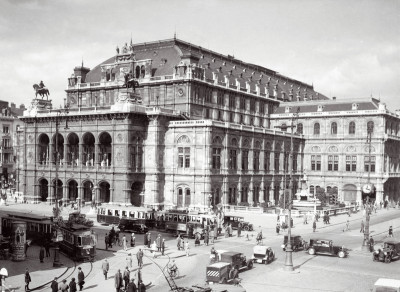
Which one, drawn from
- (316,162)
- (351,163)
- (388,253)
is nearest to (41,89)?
(316,162)

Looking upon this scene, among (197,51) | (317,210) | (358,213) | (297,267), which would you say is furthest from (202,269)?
(197,51)

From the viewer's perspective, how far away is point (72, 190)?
78625mm

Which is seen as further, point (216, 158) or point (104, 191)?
point (104, 191)

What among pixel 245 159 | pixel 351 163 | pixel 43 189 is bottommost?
pixel 43 189

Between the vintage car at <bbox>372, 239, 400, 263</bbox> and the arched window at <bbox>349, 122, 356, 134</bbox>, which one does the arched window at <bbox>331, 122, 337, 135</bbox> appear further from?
the vintage car at <bbox>372, 239, 400, 263</bbox>

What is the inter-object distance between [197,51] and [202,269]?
58637 millimetres

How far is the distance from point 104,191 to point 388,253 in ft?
151

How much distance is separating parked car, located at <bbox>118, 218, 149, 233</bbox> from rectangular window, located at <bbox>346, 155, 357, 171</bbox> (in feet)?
175

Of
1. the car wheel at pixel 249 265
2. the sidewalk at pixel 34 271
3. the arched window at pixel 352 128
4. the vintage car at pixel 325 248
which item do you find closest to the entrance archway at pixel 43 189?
the sidewalk at pixel 34 271

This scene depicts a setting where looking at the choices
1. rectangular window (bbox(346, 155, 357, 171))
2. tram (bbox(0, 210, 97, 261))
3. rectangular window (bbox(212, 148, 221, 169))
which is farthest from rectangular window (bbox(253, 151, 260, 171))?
tram (bbox(0, 210, 97, 261))

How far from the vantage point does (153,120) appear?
241 feet

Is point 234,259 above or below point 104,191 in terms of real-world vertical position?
below

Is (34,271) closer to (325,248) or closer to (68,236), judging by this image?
(68,236)

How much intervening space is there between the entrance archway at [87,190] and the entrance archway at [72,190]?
2121 millimetres
